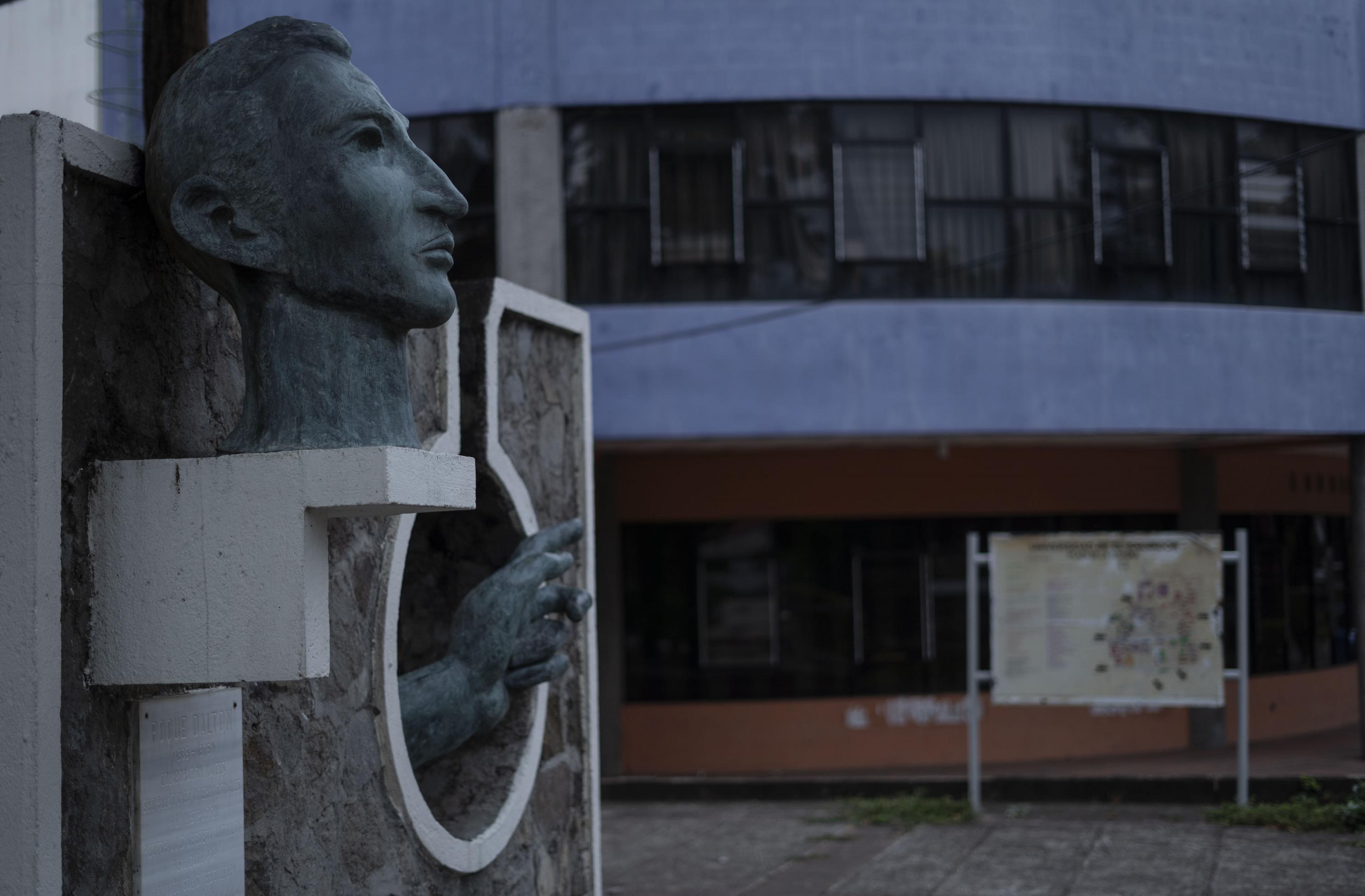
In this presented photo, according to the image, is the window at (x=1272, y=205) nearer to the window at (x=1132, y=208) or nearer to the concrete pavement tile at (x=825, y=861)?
the window at (x=1132, y=208)

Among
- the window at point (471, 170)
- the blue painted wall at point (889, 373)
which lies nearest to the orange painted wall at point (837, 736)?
the blue painted wall at point (889, 373)

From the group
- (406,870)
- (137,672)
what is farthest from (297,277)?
(406,870)

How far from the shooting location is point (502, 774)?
618cm

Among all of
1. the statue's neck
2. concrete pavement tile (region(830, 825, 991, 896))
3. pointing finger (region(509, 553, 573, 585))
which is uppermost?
the statue's neck

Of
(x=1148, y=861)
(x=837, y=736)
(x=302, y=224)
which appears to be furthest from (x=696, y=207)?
(x=302, y=224)

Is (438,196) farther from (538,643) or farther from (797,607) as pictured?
(797,607)

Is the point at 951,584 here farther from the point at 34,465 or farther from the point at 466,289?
the point at 34,465

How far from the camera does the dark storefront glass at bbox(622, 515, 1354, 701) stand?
15.2 m

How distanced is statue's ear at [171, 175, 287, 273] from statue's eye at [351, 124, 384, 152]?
0.30 m

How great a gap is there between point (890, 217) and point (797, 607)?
3.84 metres

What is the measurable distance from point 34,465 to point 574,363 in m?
4.09

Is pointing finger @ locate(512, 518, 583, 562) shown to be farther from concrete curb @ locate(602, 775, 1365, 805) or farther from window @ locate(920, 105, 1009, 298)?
window @ locate(920, 105, 1009, 298)

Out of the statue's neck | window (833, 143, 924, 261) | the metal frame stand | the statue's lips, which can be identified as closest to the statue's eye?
the statue's lips

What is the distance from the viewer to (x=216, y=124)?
3682 millimetres
